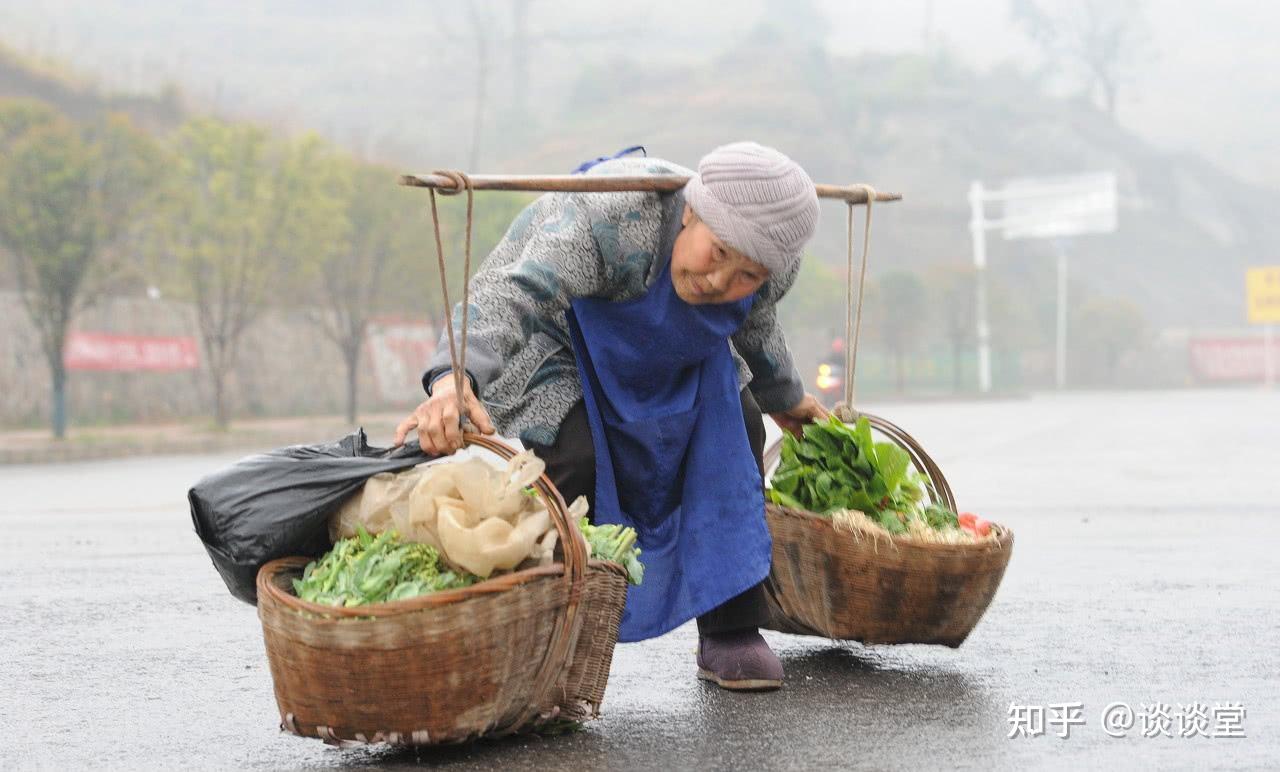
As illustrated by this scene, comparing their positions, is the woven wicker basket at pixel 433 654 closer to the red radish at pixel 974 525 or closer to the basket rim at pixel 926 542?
the basket rim at pixel 926 542

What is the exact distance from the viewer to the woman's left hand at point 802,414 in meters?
4.39

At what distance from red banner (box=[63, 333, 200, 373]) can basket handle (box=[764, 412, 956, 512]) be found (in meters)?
19.4

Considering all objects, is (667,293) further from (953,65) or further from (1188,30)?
(1188,30)

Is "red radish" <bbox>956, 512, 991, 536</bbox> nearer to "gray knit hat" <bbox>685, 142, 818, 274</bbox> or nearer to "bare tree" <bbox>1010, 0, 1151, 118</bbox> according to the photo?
"gray knit hat" <bbox>685, 142, 818, 274</bbox>

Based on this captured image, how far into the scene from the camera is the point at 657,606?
3748 millimetres

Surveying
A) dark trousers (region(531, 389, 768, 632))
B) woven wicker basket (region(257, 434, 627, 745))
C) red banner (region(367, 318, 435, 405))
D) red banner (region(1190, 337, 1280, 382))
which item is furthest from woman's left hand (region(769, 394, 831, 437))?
red banner (region(1190, 337, 1280, 382))

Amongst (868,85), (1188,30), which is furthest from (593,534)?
(1188,30)

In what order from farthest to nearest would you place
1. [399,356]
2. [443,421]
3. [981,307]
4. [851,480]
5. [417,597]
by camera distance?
1. [981,307]
2. [399,356]
3. [851,480]
4. [443,421]
5. [417,597]

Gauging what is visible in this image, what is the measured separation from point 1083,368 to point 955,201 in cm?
2016

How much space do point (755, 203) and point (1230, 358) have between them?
62186 mm

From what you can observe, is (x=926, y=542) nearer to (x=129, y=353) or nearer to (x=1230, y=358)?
(x=129, y=353)

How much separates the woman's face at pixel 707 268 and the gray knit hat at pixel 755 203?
0.14 feet

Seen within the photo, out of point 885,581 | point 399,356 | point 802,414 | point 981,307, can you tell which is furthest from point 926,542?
point 981,307

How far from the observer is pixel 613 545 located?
3.29 meters
